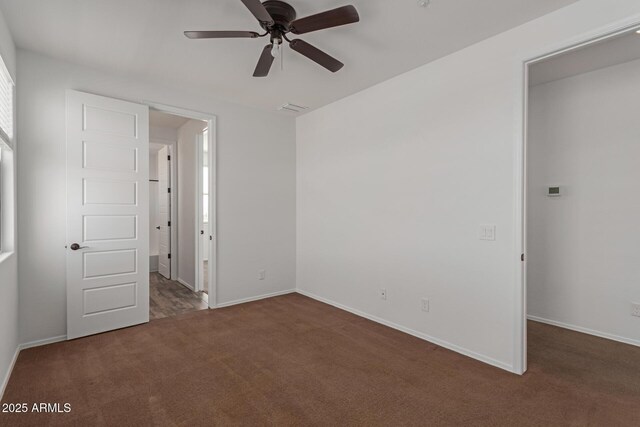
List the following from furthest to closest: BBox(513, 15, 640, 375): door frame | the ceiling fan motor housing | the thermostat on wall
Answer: the thermostat on wall, BBox(513, 15, 640, 375): door frame, the ceiling fan motor housing

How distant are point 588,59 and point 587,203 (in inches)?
56.7

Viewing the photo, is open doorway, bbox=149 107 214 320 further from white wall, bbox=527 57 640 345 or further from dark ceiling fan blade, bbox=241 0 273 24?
white wall, bbox=527 57 640 345

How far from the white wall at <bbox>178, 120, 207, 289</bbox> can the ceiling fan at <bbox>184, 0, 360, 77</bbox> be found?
286 centimetres

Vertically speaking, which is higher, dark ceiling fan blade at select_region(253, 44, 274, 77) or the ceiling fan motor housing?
the ceiling fan motor housing

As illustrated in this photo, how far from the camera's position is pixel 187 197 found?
17.1ft

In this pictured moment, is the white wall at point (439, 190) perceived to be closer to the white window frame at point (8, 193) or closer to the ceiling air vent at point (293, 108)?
the ceiling air vent at point (293, 108)

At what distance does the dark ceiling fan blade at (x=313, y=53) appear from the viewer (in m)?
2.20

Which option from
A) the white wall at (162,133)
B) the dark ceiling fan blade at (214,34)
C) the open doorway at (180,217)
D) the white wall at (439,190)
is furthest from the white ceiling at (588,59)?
the white wall at (162,133)

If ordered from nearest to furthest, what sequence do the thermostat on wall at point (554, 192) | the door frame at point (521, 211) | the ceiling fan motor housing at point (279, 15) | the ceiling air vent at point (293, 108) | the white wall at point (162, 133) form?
1. the ceiling fan motor housing at point (279, 15)
2. the door frame at point (521, 211)
3. the thermostat on wall at point (554, 192)
4. the ceiling air vent at point (293, 108)
5. the white wall at point (162, 133)

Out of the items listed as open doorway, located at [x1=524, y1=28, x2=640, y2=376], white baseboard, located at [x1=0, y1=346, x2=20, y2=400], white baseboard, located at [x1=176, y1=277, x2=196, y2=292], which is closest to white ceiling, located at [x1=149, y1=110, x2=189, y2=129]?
white baseboard, located at [x1=176, y1=277, x2=196, y2=292]

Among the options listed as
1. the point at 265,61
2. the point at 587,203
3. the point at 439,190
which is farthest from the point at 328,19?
the point at 587,203

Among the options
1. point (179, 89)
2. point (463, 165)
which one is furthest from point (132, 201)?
point (463, 165)

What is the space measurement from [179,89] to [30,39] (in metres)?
1.35

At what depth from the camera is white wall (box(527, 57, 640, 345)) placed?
3.08 meters
